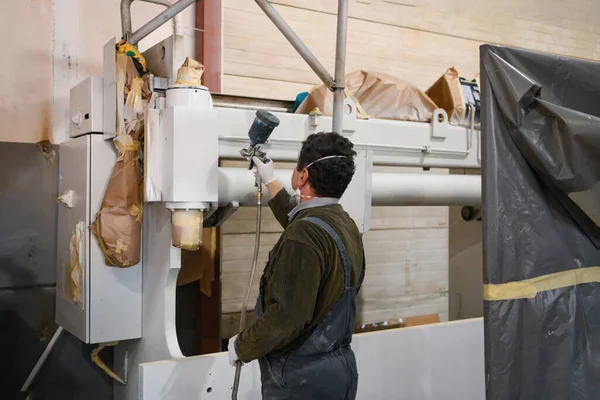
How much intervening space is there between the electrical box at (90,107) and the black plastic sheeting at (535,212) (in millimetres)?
1150

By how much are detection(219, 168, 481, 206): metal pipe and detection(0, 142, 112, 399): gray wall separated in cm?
86

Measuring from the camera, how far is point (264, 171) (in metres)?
1.52

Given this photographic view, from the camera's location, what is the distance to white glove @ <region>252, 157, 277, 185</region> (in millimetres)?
1514

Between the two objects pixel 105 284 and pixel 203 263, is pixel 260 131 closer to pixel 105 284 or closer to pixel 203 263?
pixel 105 284

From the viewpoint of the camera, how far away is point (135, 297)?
1.70 m

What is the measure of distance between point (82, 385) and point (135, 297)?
0.71 m

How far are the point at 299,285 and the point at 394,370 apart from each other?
0.85 m

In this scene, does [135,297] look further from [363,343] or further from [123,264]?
[363,343]

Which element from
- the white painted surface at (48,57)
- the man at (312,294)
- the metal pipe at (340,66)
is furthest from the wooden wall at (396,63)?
the man at (312,294)

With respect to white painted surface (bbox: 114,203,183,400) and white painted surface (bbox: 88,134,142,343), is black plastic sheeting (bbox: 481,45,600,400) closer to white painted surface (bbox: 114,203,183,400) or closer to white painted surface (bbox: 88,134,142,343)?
white painted surface (bbox: 114,203,183,400)

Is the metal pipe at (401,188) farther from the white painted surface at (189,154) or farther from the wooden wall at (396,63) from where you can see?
the wooden wall at (396,63)

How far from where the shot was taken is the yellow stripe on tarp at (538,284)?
1015mm

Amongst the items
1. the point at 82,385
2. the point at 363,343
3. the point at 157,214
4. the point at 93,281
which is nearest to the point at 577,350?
the point at 363,343

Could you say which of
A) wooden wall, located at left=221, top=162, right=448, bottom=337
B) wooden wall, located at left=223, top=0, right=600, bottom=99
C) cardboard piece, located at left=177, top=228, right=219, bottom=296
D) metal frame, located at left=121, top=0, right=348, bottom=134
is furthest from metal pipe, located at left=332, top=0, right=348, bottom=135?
wooden wall, located at left=221, top=162, right=448, bottom=337
